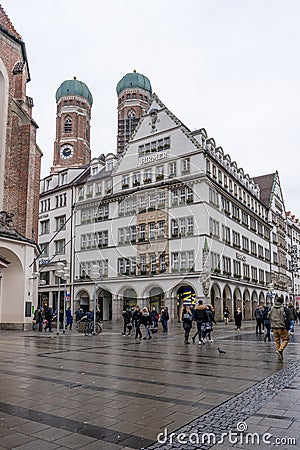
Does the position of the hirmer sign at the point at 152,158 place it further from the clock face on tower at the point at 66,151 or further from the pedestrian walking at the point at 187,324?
the clock face on tower at the point at 66,151

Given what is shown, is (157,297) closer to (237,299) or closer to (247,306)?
(237,299)

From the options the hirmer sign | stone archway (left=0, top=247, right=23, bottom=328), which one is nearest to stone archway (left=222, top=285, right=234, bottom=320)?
the hirmer sign

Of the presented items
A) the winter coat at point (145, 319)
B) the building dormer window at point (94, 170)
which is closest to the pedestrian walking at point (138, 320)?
the winter coat at point (145, 319)

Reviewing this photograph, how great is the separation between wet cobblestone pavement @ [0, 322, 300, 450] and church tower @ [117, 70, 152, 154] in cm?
7433

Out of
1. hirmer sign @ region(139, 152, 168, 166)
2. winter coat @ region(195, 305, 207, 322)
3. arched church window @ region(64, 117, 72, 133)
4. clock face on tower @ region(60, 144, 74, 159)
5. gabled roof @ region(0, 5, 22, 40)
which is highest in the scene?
arched church window @ region(64, 117, 72, 133)

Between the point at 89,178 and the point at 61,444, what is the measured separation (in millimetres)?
50603

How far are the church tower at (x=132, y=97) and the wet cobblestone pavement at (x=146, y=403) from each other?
7433cm

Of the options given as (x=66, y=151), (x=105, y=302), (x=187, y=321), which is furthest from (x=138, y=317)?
(x=66, y=151)

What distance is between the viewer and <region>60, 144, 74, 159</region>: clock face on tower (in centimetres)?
8574

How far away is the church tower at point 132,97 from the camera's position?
83.9m

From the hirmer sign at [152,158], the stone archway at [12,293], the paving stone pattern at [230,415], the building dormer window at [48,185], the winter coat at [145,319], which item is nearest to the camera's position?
the paving stone pattern at [230,415]

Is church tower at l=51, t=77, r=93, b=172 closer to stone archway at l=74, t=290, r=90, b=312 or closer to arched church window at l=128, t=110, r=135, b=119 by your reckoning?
arched church window at l=128, t=110, r=135, b=119

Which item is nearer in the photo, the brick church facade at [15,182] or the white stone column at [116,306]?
the brick church facade at [15,182]

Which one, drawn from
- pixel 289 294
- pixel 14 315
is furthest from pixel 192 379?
pixel 289 294
